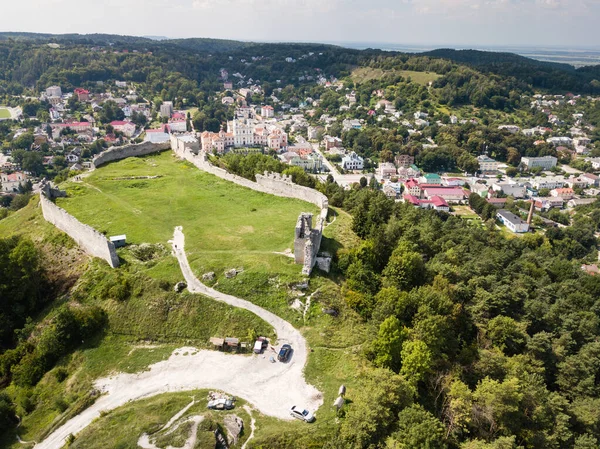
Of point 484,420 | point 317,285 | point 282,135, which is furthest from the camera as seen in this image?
point 282,135

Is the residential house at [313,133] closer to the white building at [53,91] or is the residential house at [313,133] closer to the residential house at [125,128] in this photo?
the residential house at [125,128]

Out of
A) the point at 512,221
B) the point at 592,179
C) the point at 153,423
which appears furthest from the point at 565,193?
the point at 153,423

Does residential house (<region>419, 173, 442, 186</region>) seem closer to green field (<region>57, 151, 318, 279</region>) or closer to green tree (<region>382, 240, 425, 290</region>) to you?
green field (<region>57, 151, 318, 279</region>)

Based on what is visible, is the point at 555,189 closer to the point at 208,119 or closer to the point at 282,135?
the point at 282,135

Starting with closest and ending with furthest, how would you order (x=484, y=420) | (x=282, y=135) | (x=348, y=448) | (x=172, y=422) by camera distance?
(x=348, y=448)
(x=172, y=422)
(x=484, y=420)
(x=282, y=135)

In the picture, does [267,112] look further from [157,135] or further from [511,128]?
[511,128]

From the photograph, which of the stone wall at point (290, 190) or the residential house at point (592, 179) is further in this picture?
the residential house at point (592, 179)

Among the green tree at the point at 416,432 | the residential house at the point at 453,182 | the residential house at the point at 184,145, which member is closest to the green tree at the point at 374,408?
the green tree at the point at 416,432

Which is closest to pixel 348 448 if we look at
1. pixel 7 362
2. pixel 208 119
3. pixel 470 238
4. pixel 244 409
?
pixel 244 409
